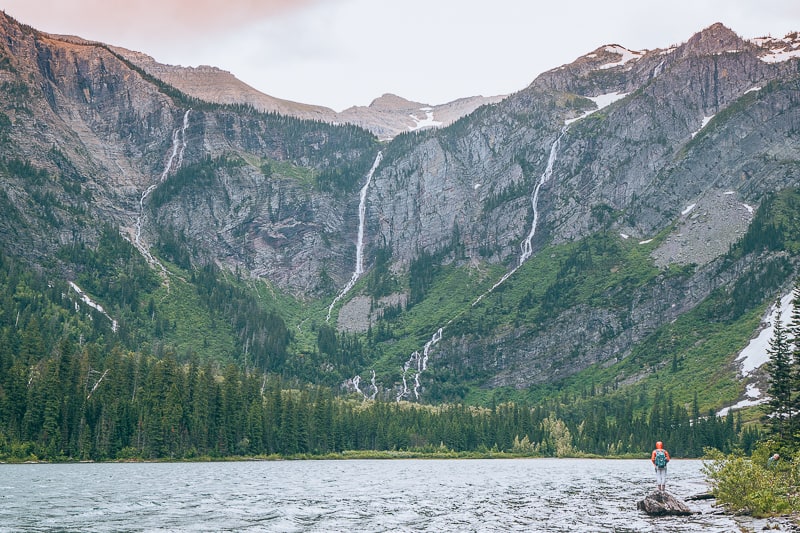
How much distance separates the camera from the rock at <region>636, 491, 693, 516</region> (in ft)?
225

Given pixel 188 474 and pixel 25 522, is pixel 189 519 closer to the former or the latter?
pixel 25 522

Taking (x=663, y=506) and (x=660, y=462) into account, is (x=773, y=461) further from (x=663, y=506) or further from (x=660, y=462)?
(x=663, y=506)

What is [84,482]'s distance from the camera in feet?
342

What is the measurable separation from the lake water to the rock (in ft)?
5.55

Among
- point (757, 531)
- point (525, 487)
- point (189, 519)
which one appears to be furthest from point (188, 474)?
point (757, 531)

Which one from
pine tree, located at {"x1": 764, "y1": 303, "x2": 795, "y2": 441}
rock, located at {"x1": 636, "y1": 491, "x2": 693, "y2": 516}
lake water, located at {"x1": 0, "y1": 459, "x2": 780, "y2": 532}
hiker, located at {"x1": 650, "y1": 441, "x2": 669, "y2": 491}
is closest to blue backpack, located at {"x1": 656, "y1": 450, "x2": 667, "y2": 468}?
hiker, located at {"x1": 650, "y1": 441, "x2": 669, "y2": 491}

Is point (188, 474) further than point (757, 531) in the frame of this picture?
Yes

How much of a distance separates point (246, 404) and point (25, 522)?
407 feet


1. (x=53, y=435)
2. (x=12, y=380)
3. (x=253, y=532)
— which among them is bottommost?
(x=253, y=532)

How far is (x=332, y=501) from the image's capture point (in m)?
82.9

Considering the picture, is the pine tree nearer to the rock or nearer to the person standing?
the person standing

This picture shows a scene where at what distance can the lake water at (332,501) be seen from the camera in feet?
207

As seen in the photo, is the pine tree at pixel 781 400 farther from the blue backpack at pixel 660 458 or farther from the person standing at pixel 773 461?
the blue backpack at pixel 660 458

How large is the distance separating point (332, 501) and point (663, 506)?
3156 centimetres
